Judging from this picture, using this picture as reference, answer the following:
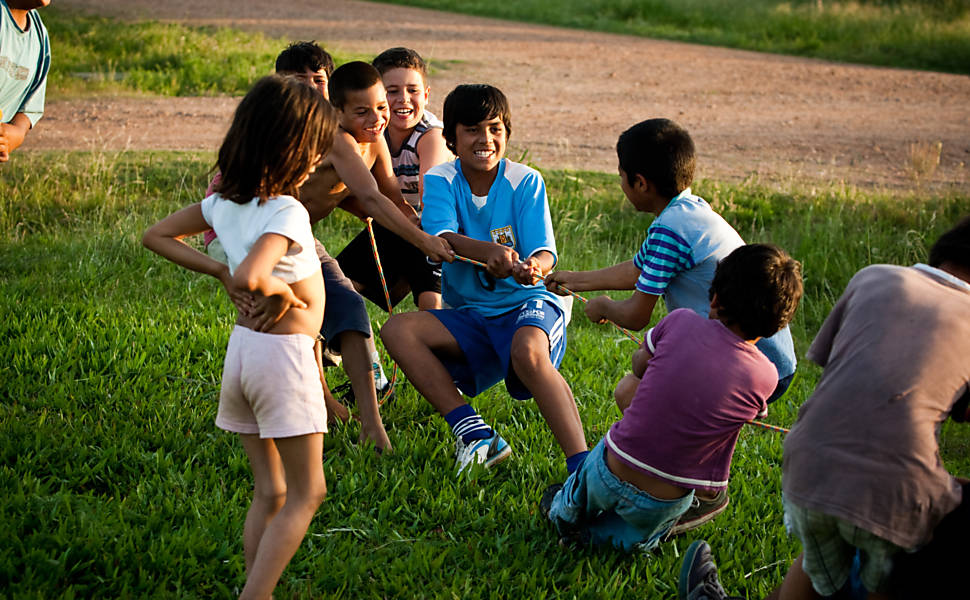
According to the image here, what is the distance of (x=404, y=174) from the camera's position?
505 cm

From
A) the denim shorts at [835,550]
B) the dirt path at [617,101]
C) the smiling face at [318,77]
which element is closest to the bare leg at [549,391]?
the denim shorts at [835,550]

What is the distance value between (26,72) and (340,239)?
2.73 m

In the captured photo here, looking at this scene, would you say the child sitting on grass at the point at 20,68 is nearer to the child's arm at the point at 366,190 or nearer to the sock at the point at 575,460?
the child's arm at the point at 366,190

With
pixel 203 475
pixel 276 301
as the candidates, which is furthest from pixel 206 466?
pixel 276 301

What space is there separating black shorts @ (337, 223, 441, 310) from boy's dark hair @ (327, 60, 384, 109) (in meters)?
0.95

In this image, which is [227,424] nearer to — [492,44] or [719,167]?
[719,167]

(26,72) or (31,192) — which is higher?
(26,72)

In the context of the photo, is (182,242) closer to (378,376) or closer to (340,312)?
(340,312)

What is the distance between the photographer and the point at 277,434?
2764mm

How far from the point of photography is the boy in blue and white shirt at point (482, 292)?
13.2ft

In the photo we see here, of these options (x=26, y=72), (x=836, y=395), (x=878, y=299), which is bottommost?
(x=836, y=395)

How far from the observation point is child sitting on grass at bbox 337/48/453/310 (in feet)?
Answer: 16.0

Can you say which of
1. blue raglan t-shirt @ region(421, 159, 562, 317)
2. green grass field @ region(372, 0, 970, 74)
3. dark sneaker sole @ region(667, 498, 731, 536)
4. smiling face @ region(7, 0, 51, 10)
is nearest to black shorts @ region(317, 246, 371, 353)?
blue raglan t-shirt @ region(421, 159, 562, 317)

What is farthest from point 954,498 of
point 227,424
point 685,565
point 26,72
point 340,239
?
point 340,239
